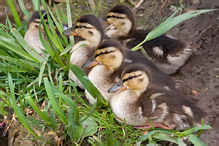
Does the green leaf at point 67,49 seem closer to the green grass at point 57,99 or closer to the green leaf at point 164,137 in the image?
the green grass at point 57,99

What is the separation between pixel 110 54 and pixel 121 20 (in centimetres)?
60

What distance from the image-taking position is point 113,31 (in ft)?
10.4

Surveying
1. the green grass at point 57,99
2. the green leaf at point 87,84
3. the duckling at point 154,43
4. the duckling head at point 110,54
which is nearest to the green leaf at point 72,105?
the green grass at point 57,99

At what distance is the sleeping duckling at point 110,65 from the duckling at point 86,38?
142 mm

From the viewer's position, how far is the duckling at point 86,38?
276 cm

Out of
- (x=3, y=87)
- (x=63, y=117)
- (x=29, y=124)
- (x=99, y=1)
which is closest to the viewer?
(x=63, y=117)

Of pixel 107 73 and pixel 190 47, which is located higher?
pixel 107 73

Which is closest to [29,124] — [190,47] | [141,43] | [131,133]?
[131,133]

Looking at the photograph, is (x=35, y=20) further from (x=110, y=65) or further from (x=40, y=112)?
(x=40, y=112)

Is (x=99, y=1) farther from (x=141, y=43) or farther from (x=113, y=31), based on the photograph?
(x=141, y=43)

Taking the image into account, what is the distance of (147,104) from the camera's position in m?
2.32

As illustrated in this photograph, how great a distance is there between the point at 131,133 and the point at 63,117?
0.46 m

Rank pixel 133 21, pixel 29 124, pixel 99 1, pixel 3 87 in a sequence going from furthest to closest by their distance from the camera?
pixel 99 1, pixel 133 21, pixel 3 87, pixel 29 124

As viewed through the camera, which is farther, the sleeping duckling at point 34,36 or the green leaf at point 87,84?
the sleeping duckling at point 34,36
